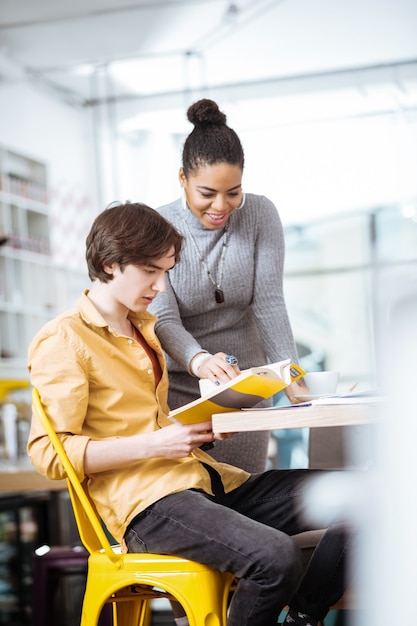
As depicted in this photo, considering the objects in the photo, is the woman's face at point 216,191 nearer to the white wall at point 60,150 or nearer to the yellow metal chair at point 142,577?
the yellow metal chair at point 142,577

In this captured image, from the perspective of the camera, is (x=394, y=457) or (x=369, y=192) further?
(x=369, y=192)

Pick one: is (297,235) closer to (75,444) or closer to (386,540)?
(75,444)

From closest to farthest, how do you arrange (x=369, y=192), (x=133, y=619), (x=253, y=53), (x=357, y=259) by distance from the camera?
1. (x=133, y=619)
2. (x=253, y=53)
3. (x=369, y=192)
4. (x=357, y=259)

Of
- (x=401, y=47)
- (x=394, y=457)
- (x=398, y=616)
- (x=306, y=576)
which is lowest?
(x=306, y=576)

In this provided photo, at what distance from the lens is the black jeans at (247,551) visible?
4.46 feet

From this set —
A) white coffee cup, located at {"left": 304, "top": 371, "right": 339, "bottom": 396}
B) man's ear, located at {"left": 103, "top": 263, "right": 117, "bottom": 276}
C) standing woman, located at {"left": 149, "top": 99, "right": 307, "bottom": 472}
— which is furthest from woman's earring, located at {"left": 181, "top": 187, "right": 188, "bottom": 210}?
white coffee cup, located at {"left": 304, "top": 371, "right": 339, "bottom": 396}

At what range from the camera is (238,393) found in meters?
1.37

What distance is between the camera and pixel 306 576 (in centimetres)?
148

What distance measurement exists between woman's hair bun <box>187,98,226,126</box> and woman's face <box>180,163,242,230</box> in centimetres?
13

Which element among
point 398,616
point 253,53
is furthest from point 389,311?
point 253,53

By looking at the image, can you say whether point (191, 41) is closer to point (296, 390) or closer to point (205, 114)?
point (205, 114)

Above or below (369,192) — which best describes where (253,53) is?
above

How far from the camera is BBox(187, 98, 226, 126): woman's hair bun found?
6.20ft

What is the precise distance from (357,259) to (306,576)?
7.36 meters
